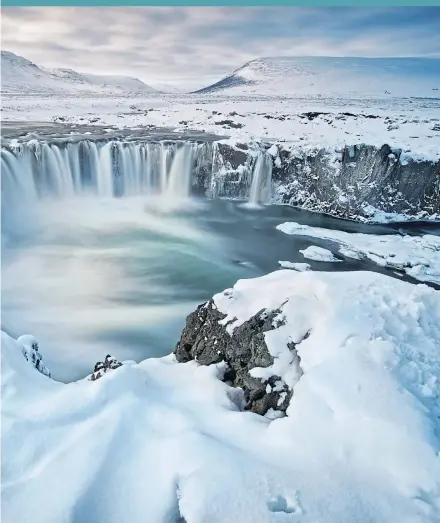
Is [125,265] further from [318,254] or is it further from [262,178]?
[262,178]

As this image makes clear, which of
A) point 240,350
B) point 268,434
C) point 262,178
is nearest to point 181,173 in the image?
point 262,178

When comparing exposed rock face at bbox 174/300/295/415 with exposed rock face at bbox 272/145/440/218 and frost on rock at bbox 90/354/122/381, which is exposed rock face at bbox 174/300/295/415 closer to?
frost on rock at bbox 90/354/122/381

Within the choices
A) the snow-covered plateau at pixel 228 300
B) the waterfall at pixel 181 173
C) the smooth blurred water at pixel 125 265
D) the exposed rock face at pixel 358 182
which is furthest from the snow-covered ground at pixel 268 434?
the waterfall at pixel 181 173

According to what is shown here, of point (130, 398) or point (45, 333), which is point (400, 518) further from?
point (45, 333)

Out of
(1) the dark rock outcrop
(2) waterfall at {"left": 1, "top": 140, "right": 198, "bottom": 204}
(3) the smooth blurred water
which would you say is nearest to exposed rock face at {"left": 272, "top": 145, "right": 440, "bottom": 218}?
(1) the dark rock outcrop

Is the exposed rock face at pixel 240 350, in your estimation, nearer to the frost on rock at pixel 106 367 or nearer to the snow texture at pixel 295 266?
the frost on rock at pixel 106 367

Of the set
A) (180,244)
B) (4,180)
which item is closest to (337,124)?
(180,244)
